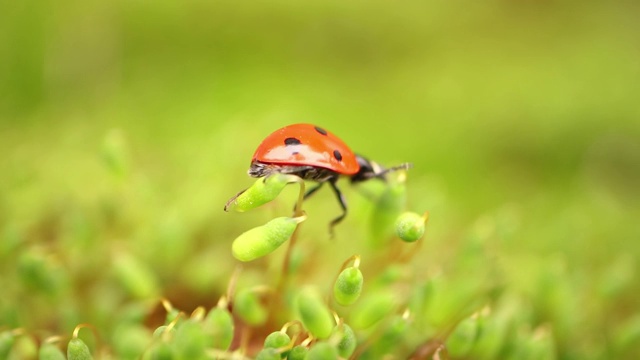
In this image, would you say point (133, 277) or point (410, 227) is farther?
point (133, 277)

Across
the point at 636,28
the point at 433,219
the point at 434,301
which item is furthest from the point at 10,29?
the point at 636,28

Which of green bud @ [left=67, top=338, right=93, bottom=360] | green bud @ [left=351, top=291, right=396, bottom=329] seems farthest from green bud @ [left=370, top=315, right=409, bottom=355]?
green bud @ [left=67, top=338, right=93, bottom=360]

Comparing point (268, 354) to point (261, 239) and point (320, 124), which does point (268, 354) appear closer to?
point (261, 239)

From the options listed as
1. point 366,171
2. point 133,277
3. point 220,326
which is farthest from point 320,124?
point 220,326

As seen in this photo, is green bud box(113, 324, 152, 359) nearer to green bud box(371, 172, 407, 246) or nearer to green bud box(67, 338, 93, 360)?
green bud box(67, 338, 93, 360)

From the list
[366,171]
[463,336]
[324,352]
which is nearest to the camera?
[324,352]

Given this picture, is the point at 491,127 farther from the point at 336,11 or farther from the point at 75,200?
the point at 75,200

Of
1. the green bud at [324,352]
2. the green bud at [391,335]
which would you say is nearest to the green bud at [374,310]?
the green bud at [391,335]
